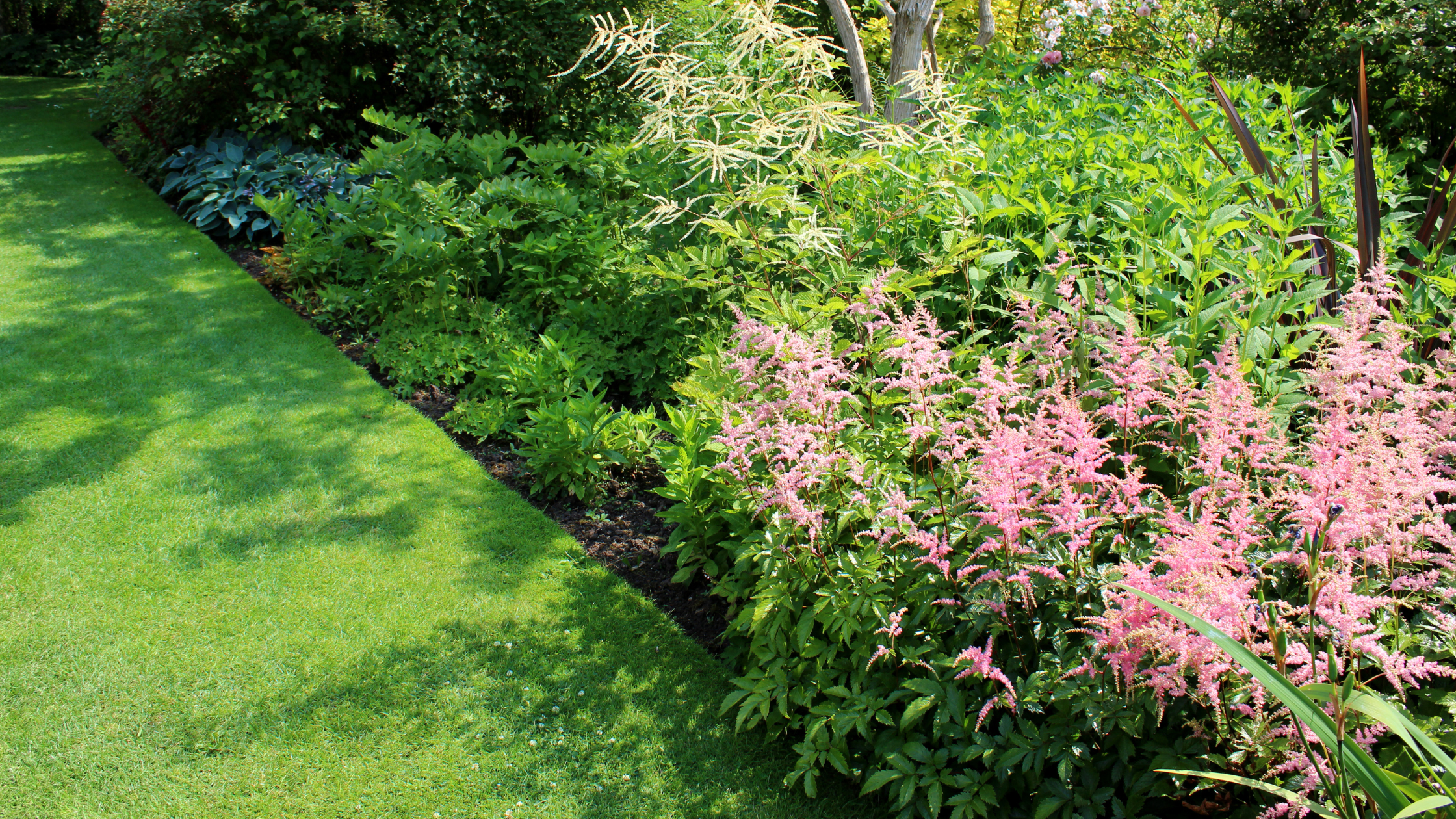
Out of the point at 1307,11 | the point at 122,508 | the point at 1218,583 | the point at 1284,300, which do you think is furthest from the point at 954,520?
the point at 1307,11

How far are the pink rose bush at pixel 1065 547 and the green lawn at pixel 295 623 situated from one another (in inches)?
16.4

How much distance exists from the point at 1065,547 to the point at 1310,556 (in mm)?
683

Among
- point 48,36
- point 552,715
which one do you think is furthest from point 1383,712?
point 48,36

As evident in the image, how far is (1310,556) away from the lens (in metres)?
A: 1.80

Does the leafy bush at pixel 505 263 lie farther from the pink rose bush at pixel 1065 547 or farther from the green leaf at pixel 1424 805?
the green leaf at pixel 1424 805

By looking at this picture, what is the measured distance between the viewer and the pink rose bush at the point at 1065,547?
189 cm

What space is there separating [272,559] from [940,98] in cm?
349

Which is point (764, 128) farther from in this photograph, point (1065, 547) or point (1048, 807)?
point (1048, 807)

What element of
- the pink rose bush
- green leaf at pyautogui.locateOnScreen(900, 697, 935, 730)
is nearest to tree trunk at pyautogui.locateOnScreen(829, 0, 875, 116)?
the pink rose bush

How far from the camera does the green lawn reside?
2.77 meters

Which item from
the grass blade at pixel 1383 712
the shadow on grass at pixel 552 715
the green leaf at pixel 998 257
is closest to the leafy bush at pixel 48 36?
the shadow on grass at pixel 552 715

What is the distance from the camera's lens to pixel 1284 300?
2.78 m

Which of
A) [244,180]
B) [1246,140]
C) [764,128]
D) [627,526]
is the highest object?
[244,180]

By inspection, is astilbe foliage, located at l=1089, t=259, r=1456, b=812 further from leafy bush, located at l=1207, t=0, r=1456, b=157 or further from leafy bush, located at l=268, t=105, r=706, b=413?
leafy bush, located at l=1207, t=0, r=1456, b=157
